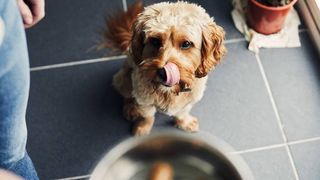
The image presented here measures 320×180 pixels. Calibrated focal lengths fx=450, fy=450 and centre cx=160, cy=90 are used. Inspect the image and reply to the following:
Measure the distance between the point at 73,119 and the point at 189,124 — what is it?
0.42m

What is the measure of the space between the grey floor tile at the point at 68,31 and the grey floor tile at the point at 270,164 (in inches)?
26.3

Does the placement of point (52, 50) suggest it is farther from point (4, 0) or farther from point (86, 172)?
point (4, 0)

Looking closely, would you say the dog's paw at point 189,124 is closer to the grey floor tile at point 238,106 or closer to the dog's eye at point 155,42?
the grey floor tile at point 238,106

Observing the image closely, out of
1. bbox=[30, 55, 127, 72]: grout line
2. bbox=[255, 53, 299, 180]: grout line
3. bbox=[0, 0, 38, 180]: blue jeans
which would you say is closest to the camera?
bbox=[0, 0, 38, 180]: blue jeans

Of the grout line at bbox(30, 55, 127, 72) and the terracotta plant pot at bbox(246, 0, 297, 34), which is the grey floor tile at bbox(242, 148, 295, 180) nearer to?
the terracotta plant pot at bbox(246, 0, 297, 34)

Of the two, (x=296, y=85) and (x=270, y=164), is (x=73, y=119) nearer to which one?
(x=270, y=164)

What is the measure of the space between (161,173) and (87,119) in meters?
0.41

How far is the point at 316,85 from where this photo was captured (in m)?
1.68

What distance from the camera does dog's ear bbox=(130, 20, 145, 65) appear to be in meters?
1.18

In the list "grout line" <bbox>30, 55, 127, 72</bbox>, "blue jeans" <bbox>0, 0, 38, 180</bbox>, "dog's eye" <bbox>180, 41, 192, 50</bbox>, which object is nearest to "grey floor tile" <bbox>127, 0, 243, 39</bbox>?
"grout line" <bbox>30, 55, 127, 72</bbox>

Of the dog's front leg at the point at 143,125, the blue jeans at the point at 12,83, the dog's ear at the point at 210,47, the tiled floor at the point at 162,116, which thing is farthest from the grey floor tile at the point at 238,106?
the blue jeans at the point at 12,83

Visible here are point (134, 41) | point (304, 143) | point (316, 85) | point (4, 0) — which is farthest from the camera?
point (316, 85)

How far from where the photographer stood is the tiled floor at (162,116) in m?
1.55

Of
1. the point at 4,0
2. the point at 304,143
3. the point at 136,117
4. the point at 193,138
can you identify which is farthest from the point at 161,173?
the point at 4,0
